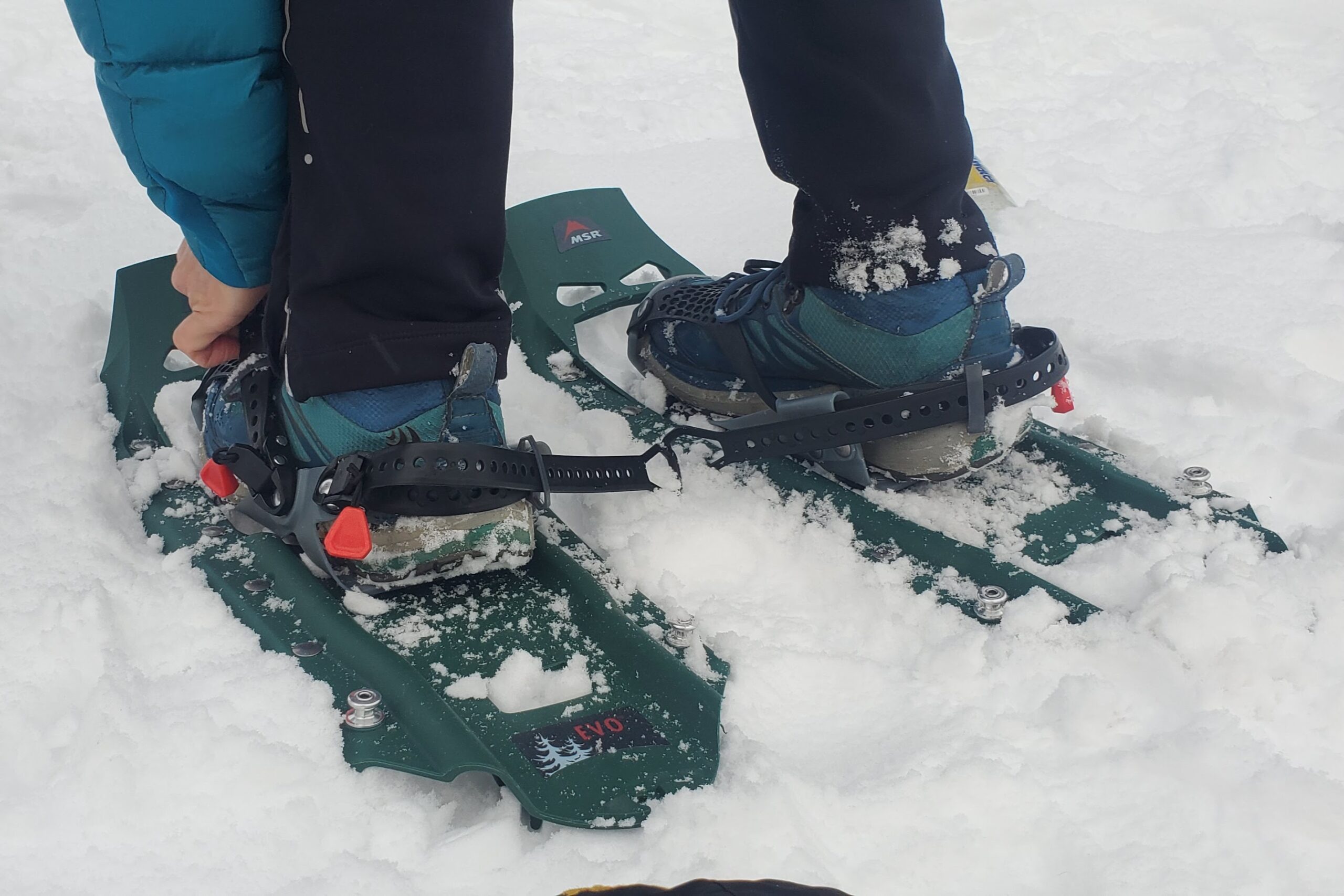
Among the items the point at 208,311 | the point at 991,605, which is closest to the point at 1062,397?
the point at 991,605

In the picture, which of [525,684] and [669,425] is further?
[669,425]

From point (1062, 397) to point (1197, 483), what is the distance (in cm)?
23

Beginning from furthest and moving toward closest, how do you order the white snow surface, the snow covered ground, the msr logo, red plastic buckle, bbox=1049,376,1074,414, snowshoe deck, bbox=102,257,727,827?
the msr logo < red plastic buckle, bbox=1049,376,1074,414 < the white snow surface < snowshoe deck, bbox=102,257,727,827 < the snow covered ground

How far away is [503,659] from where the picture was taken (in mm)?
1354

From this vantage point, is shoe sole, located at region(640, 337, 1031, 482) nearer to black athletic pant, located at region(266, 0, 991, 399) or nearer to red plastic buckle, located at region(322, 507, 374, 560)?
black athletic pant, located at region(266, 0, 991, 399)

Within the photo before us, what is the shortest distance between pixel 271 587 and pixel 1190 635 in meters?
1.12

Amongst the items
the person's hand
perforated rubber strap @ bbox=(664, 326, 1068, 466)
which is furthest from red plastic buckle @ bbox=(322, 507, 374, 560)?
perforated rubber strap @ bbox=(664, 326, 1068, 466)

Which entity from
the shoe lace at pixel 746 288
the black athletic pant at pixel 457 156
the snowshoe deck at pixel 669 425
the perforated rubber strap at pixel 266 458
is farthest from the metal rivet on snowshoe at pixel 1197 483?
the perforated rubber strap at pixel 266 458

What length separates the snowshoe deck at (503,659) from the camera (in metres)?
1.18

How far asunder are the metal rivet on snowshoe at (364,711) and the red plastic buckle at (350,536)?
0.60ft

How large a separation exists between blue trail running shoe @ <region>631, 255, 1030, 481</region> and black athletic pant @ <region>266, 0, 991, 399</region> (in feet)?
0.17

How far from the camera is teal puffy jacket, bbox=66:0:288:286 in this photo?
4.10 ft

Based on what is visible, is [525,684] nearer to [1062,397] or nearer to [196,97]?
[196,97]

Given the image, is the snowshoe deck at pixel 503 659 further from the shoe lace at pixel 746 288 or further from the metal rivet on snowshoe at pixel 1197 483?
the metal rivet on snowshoe at pixel 1197 483
